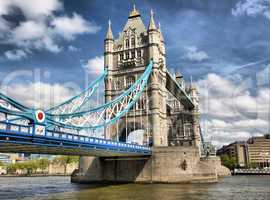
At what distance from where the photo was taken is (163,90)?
57.5 m

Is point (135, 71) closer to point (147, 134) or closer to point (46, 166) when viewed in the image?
point (147, 134)

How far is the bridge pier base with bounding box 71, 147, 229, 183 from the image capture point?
44000 millimetres

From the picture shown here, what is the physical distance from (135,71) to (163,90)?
618cm

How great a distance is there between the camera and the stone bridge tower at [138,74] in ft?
174

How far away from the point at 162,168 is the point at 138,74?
60.7ft

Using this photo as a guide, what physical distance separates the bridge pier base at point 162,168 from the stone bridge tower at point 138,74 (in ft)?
21.6

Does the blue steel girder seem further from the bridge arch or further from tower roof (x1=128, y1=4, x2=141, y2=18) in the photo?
tower roof (x1=128, y1=4, x2=141, y2=18)

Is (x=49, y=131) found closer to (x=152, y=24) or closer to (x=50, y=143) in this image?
(x=50, y=143)

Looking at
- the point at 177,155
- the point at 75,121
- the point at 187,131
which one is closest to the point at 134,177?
the point at 177,155

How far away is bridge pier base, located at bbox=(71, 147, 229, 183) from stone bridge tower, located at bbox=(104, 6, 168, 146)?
21.6ft

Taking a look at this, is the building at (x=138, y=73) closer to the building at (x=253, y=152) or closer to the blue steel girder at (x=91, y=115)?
the blue steel girder at (x=91, y=115)

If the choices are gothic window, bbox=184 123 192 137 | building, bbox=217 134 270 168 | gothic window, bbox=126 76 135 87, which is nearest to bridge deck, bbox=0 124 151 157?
gothic window, bbox=126 76 135 87

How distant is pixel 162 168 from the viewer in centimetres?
4434

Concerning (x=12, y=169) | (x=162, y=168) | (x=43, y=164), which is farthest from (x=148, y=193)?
(x=12, y=169)
